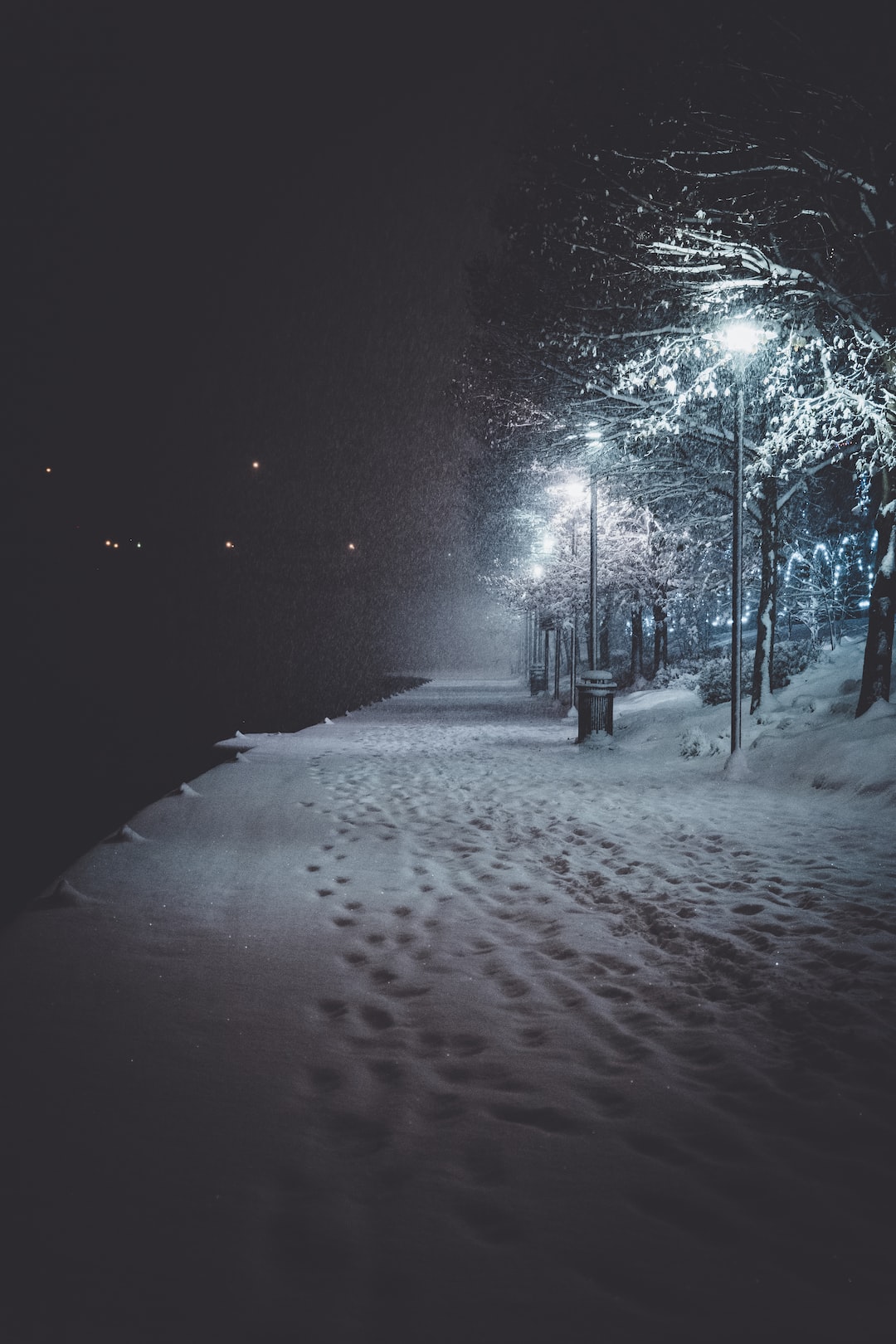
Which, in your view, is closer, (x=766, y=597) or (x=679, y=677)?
(x=766, y=597)

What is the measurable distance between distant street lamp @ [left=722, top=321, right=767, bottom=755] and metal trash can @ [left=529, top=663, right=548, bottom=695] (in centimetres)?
2541

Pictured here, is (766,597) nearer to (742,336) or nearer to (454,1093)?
(742,336)

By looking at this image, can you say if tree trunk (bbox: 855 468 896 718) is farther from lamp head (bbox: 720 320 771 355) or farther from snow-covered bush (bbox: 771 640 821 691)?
snow-covered bush (bbox: 771 640 821 691)

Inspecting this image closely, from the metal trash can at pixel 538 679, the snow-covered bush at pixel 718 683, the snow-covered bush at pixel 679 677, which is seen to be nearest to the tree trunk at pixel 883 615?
the snow-covered bush at pixel 718 683

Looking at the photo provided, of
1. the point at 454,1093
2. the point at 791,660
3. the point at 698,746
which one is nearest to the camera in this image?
the point at 454,1093

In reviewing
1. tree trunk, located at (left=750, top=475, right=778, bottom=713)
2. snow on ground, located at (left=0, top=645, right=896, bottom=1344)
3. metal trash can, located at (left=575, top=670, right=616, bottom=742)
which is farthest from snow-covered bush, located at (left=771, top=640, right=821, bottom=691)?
snow on ground, located at (left=0, top=645, right=896, bottom=1344)

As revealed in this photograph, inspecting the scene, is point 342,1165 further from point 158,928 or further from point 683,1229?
point 158,928

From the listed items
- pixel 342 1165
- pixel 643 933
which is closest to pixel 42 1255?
pixel 342 1165

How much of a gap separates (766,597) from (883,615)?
3.86 m

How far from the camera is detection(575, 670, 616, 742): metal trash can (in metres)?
16.5

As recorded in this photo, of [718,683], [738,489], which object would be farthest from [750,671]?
[738,489]

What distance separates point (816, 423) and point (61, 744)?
1053 inches

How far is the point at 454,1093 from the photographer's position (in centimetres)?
343

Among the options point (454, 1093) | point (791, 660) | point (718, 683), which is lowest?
point (454, 1093)
